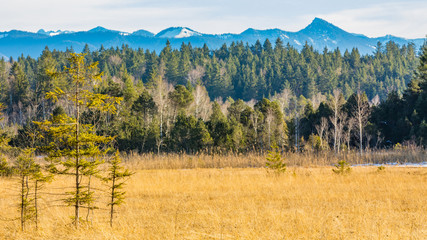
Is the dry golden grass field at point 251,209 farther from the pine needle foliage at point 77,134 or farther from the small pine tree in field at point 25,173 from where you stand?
the pine needle foliage at point 77,134

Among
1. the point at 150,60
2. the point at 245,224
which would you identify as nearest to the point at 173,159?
the point at 245,224

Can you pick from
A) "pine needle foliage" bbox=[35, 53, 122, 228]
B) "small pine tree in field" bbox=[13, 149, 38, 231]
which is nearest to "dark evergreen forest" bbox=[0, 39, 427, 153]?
"pine needle foliage" bbox=[35, 53, 122, 228]

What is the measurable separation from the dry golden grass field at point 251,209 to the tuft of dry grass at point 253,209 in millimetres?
21

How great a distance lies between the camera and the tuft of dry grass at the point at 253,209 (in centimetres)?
786

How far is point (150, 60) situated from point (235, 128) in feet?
279

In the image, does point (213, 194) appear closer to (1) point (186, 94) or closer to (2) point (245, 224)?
(2) point (245, 224)

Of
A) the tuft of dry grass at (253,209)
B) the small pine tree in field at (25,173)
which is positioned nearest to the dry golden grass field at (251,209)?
the tuft of dry grass at (253,209)

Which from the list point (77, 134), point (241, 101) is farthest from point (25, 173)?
point (241, 101)

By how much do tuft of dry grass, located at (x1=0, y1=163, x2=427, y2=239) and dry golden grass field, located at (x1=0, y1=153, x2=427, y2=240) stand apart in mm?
21

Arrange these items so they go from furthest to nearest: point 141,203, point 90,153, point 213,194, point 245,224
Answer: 1. point 213,194
2. point 141,203
3. point 245,224
4. point 90,153

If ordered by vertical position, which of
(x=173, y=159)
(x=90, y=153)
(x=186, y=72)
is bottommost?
(x=173, y=159)

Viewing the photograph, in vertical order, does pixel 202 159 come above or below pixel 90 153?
below

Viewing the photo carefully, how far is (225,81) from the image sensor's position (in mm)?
104250

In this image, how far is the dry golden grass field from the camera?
7.86 metres
